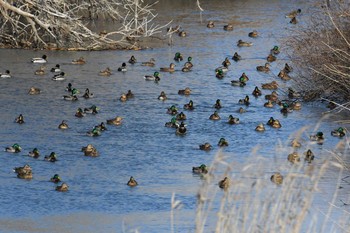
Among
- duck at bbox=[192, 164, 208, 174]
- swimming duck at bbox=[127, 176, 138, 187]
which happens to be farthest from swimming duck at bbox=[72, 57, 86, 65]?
swimming duck at bbox=[127, 176, 138, 187]

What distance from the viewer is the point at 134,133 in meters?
19.0

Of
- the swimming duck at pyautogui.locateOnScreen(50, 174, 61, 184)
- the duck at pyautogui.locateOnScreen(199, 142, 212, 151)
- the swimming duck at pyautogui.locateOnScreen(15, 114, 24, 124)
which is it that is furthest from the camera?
the swimming duck at pyautogui.locateOnScreen(15, 114, 24, 124)

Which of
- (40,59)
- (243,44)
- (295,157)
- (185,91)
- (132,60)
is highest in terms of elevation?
(295,157)

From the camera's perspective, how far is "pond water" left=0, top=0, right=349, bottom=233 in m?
14.3

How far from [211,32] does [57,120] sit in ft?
35.3

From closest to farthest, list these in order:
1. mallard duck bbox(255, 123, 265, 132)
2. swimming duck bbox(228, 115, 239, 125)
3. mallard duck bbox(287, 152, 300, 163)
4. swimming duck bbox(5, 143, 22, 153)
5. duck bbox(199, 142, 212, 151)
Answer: mallard duck bbox(287, 152, 300, 163) < swimming duck bbox(5, 143, 22, 153) < duck bbox(199, 142, 212, 151) < mallard duck bbox(255, 123, 265, 132) < swimming duck bbox(228, 115, 239, 125)

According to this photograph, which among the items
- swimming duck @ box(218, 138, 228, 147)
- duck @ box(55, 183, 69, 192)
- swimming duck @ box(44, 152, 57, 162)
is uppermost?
swimming duck @ box(218, 138, 228, 147)

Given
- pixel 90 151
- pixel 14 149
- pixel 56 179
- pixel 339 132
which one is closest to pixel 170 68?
pixel 339 132

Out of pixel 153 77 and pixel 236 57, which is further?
pixel 236 57

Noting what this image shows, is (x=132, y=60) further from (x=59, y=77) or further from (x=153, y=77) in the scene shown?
(x=59, y=77)

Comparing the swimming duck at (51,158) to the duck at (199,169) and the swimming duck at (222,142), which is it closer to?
the duck at (199,169)

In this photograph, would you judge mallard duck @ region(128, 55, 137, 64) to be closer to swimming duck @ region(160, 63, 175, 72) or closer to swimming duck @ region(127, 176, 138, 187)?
swimming duck @ region(160, 63, 175, 72)

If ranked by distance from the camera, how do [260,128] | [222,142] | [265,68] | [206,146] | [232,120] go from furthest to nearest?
[265,68], [232,120], [260,128], [222,142], [206,146]

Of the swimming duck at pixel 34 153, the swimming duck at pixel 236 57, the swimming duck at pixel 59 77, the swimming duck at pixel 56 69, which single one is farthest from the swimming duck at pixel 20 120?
the swimming duck at pixel 236 57
